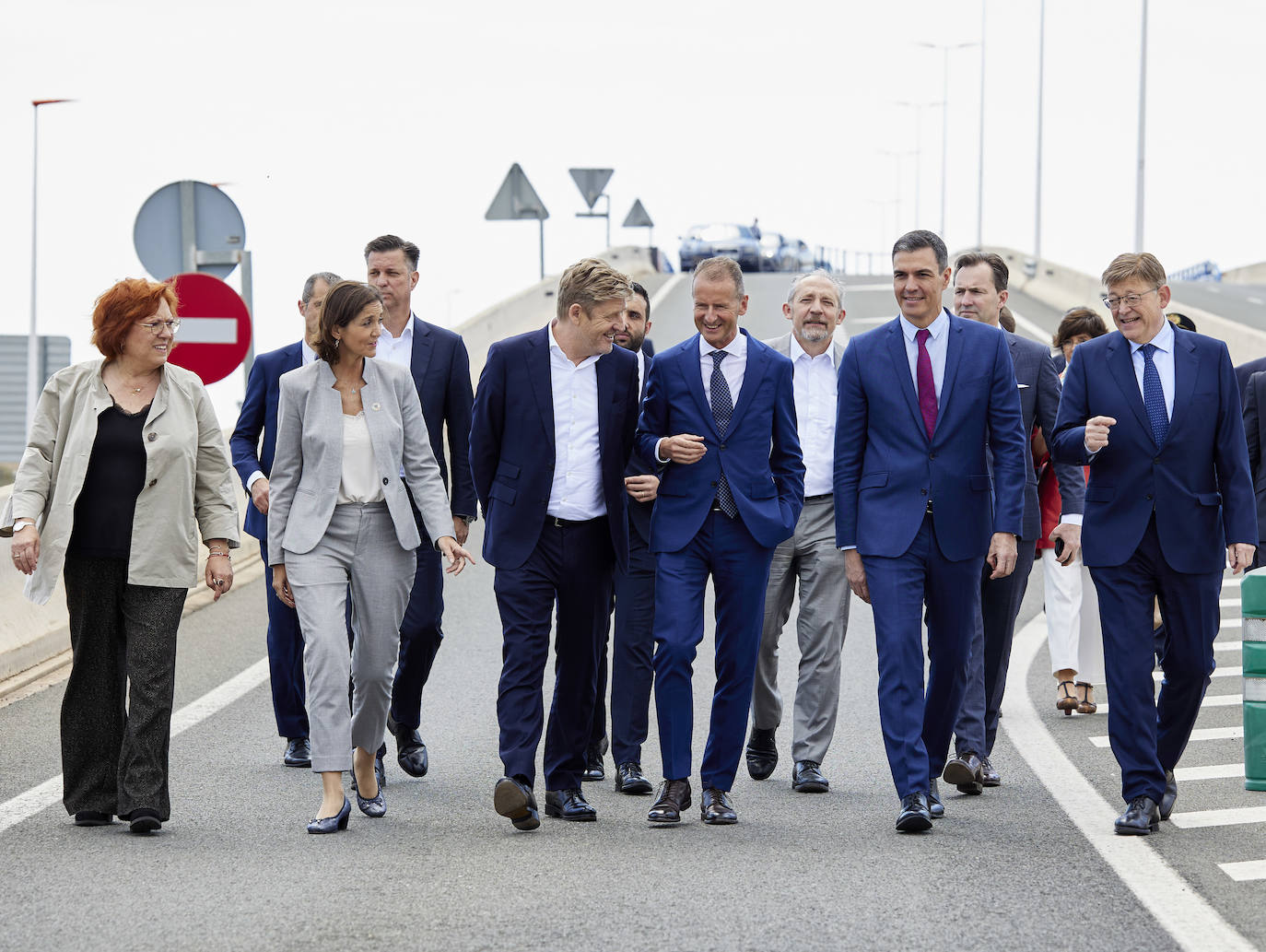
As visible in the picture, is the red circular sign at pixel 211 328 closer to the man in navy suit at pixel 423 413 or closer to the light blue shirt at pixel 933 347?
the man in navy suit at pixel 423 413

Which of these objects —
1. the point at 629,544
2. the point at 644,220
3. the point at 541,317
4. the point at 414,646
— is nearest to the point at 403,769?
the point at 414,646

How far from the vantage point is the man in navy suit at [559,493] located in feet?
25.0

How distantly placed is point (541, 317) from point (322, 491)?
105ft

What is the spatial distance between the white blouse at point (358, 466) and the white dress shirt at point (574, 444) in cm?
68

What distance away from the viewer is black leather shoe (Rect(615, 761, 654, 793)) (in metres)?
8.30

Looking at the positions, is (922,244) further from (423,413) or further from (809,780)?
(423,413)

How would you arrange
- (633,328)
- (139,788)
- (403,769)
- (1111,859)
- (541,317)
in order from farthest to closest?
(541,317) < (633,328) < (403,769) < (139,788) < (1111,859)

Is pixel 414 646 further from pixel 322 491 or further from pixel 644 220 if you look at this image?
pixel 644 220

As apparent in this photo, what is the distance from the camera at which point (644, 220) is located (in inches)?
1809

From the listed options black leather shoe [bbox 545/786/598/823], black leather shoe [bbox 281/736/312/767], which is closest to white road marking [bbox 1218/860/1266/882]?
black leather shoe [bbox 545/786/598/823]

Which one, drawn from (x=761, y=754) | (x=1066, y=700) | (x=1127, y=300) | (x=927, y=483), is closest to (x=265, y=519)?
(x=761, y=754)

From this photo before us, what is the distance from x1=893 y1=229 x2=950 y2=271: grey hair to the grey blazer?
80.8 inches

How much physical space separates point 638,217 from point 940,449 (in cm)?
3902

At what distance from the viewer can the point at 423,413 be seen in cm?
882
